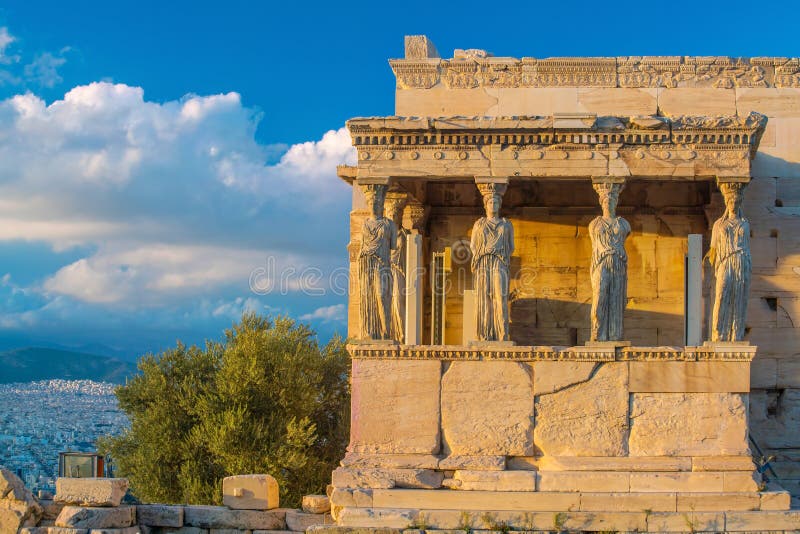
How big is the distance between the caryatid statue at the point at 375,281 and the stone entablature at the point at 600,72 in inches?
130

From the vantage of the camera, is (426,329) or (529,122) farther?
(426,329)

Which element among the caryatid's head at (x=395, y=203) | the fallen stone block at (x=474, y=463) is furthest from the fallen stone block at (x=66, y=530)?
the caryatid's head at (x=395, y=203)

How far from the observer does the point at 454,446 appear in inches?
465

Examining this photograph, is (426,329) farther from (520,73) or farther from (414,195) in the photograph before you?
(520,73)

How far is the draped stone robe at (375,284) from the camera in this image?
1206 centimetres

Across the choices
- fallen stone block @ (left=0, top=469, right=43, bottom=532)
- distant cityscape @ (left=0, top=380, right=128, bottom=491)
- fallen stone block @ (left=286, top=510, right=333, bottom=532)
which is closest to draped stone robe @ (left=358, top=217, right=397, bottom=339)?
fallen stone block @ (left=286, top=510, right=333, bottom=532)

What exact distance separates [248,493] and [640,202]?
242 inches

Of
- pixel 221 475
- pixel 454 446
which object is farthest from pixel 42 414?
pixel 454 446

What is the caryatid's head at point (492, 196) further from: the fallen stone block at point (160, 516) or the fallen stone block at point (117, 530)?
the fallen stone block at point (117, 530)

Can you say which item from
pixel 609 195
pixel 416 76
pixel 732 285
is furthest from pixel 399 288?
pixel 732 285

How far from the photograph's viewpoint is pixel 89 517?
11.8 meters

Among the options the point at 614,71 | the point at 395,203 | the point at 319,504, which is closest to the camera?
the point at 319,504

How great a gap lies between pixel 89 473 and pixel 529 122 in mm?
6842

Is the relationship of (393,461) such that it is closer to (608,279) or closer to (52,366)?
(608,279)
